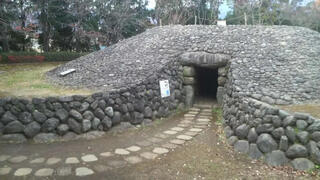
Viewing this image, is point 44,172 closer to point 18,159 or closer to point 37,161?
point 37,161

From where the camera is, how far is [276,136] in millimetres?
4148

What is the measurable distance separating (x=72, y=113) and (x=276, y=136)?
3.98m

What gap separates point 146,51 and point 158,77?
5.87 ft

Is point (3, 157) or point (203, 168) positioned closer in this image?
point (203, 168)

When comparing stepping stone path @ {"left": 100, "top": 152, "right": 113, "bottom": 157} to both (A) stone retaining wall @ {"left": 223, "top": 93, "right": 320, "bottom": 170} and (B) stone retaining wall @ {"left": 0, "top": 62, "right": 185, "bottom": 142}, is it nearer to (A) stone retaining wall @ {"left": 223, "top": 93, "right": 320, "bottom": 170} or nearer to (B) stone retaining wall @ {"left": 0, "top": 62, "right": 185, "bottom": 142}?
(B) stone retaining wall @ {"left": 0, "top": 62, "right": 185, "bottom": 142}

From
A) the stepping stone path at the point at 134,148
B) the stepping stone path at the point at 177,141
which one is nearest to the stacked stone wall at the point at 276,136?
the stepping stone path at the point at 177,141

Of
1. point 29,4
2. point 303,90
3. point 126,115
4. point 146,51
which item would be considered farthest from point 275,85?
point 29,4

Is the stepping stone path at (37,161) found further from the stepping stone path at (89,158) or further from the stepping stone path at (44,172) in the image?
the stepping stone path at (89,158)

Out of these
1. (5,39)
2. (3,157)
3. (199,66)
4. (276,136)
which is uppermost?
(5,39)

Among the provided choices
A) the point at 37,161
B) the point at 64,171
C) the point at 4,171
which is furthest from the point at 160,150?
the point at 4,171

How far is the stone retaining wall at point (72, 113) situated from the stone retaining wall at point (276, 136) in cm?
241

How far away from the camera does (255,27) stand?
29.6ft

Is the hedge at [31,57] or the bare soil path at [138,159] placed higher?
the hedge at [31,57]

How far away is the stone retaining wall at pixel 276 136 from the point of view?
3752mm
